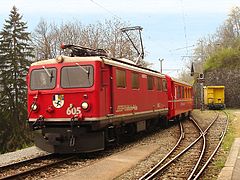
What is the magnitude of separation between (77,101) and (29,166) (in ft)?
7.69

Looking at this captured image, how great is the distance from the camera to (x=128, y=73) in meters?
14.3

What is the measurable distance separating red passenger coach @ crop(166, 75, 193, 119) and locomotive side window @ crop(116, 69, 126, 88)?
9.22 metres

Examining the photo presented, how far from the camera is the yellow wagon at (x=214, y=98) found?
1879 inches

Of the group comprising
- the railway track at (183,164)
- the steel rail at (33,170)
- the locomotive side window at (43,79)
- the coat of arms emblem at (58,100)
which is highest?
the locomotive side window at (43,79)

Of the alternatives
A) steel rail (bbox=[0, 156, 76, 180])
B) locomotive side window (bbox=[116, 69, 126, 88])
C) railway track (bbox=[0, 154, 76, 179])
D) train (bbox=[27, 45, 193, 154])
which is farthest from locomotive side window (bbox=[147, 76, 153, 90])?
steel rail (bbox=[0, 156, 76, 180])

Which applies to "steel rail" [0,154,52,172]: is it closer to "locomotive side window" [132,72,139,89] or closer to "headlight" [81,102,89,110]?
"headlight" [81,102,89,110]

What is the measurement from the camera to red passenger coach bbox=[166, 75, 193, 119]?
2294 cm

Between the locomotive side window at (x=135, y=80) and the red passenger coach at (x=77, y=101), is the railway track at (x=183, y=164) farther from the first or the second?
the locomotive side window at (x=135, y=80)

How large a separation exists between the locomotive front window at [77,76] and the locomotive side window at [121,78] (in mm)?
1462

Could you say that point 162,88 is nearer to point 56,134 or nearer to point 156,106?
point 156,106

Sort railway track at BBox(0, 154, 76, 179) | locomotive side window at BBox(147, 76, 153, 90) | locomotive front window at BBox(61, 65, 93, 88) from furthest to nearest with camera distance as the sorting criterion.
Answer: locomotive side window at BBox(147, 76, 153, 90)
locomotive front window at BBox(61, 65, 93, 88)
railway track at BBox(0, 154, 76, 179)

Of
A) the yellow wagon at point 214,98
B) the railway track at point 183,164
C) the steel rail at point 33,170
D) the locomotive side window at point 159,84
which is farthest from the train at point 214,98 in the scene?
the steel rail at point 33,170

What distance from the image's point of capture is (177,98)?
2488cm

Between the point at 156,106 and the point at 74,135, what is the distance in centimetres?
786
